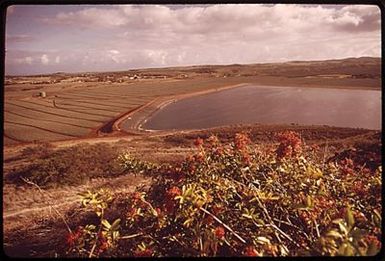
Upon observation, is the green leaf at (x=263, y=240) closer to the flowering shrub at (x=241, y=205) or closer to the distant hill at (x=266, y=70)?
the flowering shrub at (x=241, y=205)

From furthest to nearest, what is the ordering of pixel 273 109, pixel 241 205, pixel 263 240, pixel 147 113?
pixel 147 113 < pixel 273 109 < pixel 241 205 < pixel 263 240

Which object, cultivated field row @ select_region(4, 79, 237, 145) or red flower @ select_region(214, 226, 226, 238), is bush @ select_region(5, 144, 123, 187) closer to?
cultivated field row @ select_region(4, 79, 237, 145)

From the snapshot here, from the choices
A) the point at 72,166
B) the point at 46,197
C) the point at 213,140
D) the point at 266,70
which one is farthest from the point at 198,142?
the point at 46,197

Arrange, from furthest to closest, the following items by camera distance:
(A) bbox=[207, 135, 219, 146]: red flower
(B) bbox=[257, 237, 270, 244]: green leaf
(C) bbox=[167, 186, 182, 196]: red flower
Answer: (A) bbox=[207, 135, 219, 146]: red flower
(C) bbox=[167, 186, 182, 196]: red flower
(B) bbox=[257, 237, 270, 244]: green leaf

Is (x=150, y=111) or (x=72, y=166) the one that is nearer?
(x=72, y=166)

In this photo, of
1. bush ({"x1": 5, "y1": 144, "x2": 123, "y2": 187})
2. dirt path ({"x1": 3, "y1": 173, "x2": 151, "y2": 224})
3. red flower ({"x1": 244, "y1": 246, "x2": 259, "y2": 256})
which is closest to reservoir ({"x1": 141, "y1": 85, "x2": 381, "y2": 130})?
bush ({"x1": 5, "y1": 144, "x2": 123, "y2": 187})

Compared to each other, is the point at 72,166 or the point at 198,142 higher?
the point at 198,142

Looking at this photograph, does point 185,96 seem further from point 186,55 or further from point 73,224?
point 73,224

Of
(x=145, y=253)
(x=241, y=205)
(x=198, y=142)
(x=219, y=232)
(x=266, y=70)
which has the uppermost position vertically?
(x=266, y=70)

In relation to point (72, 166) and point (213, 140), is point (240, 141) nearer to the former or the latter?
point (213, 140)
